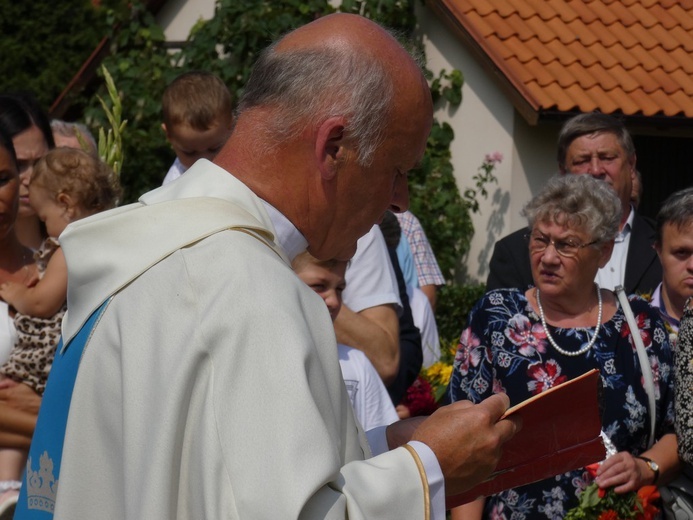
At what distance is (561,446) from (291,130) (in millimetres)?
894

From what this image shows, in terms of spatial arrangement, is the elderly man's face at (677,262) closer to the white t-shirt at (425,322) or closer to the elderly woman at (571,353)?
the elderly woman at (571,353)

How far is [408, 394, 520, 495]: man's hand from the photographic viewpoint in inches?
76.6

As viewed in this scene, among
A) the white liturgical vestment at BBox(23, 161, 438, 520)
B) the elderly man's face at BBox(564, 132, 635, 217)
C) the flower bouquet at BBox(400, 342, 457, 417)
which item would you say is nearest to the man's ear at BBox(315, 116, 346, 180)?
the white liturgical vestment at BBox(23, 161, 438, 520)

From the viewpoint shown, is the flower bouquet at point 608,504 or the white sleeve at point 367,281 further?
the white sleeve at point 367,281

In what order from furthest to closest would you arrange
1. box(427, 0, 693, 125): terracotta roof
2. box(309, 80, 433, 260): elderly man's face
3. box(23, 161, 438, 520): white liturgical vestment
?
box(427, 0, 693, 125): terracotta roof → box(309, 80, 433, 260): elderly man's face → box(23, 161, 438, 520): white liturgical vestment

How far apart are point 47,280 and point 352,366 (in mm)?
1182

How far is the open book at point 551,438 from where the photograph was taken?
7.13ft

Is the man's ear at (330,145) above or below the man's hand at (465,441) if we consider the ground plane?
above

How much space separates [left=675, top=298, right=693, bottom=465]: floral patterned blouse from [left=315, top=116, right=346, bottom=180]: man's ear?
219 centimetres

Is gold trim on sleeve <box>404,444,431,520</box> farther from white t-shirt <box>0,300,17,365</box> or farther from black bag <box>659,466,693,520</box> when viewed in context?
white t-shirt <box>0,300,17,365</box>

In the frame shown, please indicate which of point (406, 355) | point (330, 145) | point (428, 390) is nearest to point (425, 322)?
point (428, 390)

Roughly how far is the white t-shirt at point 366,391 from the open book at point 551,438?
1.47 meters

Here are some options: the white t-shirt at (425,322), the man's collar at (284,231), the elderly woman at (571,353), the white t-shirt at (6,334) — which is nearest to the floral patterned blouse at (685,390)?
the elderly woman at (571,353)

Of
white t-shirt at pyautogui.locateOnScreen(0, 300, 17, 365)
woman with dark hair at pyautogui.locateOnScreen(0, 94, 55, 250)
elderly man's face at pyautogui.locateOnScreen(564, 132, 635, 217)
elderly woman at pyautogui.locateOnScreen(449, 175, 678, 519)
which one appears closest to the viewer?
elderly woman at pyautogui.locateOnScreen(449, 175, 678, 519)
